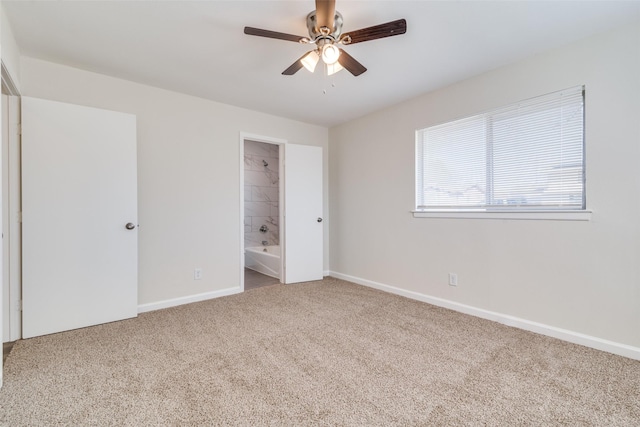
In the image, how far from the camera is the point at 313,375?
180cm

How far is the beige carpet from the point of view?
1.46m

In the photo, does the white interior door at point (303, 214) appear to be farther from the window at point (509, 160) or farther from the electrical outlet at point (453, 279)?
the electrical outlet at point (453, 279)

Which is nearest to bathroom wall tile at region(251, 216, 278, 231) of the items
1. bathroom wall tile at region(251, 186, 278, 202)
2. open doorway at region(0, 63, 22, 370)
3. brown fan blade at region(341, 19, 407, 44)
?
bathroom wall tile at region(251, 186, 278, 202)

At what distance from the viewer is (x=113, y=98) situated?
2801 millimetres

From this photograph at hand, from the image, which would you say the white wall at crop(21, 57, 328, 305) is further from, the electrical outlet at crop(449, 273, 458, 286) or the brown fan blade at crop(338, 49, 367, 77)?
the electrical outlet at crop(449, 273, 458, 286)

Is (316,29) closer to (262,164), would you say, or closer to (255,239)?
(262,164)

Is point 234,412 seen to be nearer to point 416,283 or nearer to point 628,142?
point 416,283

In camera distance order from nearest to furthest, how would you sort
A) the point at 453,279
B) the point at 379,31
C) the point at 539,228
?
the point at 379,31 → the point at 539,228 → the point at 453,279

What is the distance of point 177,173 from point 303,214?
1.73m

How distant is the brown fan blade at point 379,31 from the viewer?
1.67 meters

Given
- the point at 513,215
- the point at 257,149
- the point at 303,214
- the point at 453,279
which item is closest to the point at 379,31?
the point at 513,215

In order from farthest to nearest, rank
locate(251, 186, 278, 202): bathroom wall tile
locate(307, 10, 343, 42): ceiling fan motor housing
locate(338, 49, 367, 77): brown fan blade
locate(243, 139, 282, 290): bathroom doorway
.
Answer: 1. locate(251, 186, 278, 202): bathroom wall tile
2. locate(243, 139, 282, 290): bathroom doorway
3. locate(338, 49, 367, 77): brown fan blade
4. locate(307, 10, 343, 42): ceiling fan motor housing

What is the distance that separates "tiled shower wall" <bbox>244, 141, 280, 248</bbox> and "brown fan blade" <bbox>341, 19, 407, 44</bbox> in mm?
4246

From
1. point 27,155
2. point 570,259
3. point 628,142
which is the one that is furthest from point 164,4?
point 570,259
